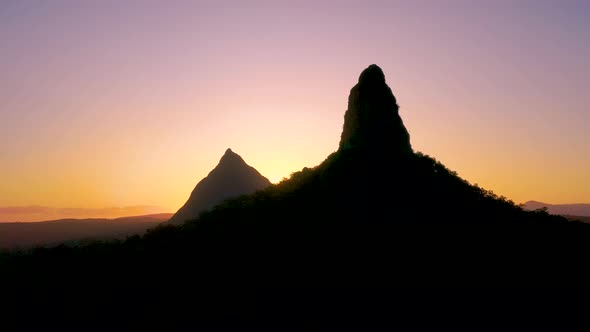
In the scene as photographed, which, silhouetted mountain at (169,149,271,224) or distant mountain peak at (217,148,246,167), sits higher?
distant mountain peak at (217,148,246,167)

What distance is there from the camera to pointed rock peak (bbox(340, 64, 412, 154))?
50.7m

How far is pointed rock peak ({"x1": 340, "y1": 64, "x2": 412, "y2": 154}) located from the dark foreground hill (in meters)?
0.40

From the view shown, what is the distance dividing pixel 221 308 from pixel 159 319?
13.3 feet

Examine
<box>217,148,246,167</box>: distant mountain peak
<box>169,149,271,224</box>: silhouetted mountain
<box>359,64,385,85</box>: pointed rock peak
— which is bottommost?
<box>169,149,271,224</box>: silhouetted mountain

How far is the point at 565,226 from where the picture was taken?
151 ft

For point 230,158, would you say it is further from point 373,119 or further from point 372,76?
point 373,119

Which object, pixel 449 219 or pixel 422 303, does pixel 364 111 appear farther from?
pixel 422 303

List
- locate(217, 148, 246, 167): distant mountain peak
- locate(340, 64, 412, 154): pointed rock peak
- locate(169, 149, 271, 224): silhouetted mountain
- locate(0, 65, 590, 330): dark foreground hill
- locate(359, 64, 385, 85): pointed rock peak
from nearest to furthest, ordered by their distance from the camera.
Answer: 1. locate(0, 65, 590, 330): dark foreground hill
2. locate(340, 64, 412, 154): pointed rock peak
3. locate(359, 64, 385, 85): pointed rock peak
4. locate(169, 149, 271, 224): silhouetted mountain
5. locate(217, 148, 246, 167): distant mountain peak

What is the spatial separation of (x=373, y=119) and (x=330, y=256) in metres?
20.1

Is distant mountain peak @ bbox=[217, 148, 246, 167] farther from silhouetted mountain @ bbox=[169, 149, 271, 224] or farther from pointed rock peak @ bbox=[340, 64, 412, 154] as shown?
pointed rock peak @ bbox=[340, 64, 412, 154]

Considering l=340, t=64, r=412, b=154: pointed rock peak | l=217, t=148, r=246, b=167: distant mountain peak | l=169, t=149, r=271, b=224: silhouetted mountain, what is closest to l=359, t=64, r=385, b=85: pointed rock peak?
l=340, t=64, r=412, b=154: pointed rock peak

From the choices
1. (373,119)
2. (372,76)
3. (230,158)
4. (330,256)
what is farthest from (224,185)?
(330,256)

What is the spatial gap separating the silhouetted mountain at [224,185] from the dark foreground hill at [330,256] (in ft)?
273

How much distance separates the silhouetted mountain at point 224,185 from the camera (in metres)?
131
